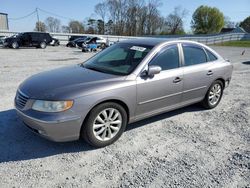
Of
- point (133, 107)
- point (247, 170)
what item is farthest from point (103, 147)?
point (247, 170)

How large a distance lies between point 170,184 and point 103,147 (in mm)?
1166

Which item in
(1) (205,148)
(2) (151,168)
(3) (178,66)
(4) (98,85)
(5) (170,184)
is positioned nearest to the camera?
(5) (170,184)

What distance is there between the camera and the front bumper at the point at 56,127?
117 inches

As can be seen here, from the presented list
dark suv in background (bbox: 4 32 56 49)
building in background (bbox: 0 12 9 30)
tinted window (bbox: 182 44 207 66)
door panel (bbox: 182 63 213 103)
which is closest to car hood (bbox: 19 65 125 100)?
door panel (bbox: 182 63 213 103)

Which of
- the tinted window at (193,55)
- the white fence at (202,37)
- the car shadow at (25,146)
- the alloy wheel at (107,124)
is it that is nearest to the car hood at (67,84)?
the alloy wheel at (107,124)

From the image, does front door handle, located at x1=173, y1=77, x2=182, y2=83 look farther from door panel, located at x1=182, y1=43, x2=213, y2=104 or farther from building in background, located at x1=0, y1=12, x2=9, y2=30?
building in background, located at x1=0, y1=12, x2=9, y2=30

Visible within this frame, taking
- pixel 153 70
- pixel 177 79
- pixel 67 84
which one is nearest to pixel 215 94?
pixel 177 79

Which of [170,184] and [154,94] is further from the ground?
[154,94]

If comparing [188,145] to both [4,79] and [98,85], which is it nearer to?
[98,85]

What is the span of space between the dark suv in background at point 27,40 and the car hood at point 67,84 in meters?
21.4

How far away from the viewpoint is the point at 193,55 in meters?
4.59

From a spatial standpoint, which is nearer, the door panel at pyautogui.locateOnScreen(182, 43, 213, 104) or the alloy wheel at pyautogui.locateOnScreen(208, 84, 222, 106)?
the door panel at pyautogui.locateOnScreen(182, 43, 213, 104)

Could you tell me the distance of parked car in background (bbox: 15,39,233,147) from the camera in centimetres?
304

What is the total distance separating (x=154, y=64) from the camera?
3.84 m
